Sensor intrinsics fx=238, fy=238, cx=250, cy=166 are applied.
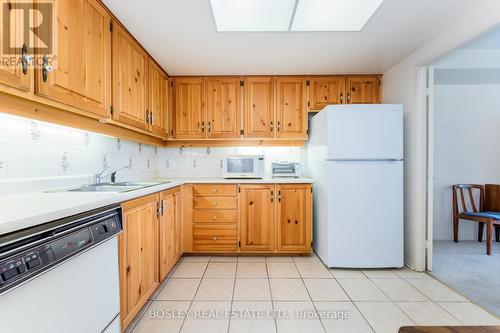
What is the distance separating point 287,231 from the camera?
9.32 ft

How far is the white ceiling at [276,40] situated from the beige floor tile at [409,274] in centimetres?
228

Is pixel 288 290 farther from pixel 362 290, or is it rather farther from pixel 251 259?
pixel 251 259

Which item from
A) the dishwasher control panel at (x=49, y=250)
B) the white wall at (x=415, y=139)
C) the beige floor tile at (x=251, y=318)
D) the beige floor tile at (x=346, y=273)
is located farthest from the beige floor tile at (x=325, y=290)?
the dishwasher control panel at (x=49, y=250)

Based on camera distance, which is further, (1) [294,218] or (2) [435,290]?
(1) [294,218]

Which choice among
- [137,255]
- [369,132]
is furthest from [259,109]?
[137,255]

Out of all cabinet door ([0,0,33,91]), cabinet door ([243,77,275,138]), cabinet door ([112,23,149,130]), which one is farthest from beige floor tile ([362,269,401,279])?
cabinet door ([0,0,33,91])

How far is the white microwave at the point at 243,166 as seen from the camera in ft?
9.96

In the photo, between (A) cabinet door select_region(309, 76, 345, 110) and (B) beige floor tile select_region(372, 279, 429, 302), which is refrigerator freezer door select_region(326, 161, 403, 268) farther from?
(A) cabinet door select_region(309, 76, 345, 110)

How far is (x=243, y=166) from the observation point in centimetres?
306

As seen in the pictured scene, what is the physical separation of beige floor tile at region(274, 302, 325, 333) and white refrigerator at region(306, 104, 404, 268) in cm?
80

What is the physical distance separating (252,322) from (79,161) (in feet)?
5.79

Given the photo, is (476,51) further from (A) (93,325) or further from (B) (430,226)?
(A) (93,325)

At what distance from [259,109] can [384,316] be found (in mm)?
2451

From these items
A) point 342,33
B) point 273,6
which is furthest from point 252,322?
point 342,33
